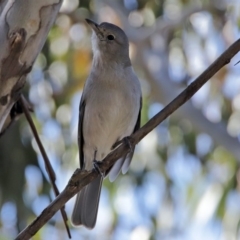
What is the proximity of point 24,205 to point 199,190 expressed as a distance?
180cm

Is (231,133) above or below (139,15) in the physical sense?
below

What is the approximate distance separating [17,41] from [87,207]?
1.53 meters

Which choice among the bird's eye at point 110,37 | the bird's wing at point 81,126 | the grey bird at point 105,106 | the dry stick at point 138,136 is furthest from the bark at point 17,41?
the bird's eye at point 110,37

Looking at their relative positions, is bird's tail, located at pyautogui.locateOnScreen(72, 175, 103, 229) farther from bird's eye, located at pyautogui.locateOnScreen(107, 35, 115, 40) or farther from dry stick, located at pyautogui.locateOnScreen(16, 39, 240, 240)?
dry stick, located at pyautogui.locateOnScreen(16, 39, 240, 240)

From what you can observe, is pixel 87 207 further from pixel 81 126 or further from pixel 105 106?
pixel 105 106

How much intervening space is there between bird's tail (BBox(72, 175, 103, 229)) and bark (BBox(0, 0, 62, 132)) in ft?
4.40

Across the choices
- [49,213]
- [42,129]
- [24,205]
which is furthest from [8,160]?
[49,213]

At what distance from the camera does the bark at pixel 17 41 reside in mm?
1646

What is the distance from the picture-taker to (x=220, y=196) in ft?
17.0

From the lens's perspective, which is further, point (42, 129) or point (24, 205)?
point (42, 129)

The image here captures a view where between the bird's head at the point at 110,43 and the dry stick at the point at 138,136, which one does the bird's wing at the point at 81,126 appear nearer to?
the bird's head at the point at 110,43

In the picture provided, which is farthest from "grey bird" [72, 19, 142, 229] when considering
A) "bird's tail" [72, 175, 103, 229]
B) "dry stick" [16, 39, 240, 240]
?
"dry stick" [16, 39, 240, 240]

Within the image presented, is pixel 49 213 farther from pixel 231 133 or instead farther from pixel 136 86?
pixel 231 133

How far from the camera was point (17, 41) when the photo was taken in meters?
1.65
